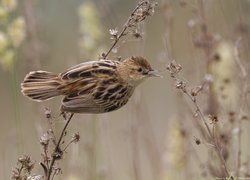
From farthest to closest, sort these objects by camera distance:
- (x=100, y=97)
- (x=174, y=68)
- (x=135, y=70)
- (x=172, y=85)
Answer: (x=172, y=85) → (x=135, y=70) → (x=100, y=97) → (x=174, y=68)

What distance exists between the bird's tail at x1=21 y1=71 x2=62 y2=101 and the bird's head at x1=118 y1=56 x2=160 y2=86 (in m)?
0.35

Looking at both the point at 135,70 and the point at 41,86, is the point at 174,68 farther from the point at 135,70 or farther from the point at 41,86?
the point at 41,86

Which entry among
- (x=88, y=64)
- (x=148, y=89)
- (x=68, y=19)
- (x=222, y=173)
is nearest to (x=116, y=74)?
(x=88, y=64)

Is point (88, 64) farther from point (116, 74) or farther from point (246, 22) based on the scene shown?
point (246, 22)

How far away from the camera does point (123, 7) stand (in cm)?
1286

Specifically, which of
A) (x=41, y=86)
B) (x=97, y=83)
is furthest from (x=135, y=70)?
(x=41, y=86)

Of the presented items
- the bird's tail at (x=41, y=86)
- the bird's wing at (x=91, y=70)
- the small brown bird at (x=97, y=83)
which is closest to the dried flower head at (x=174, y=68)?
the small brown bird at (x=97, y=83)

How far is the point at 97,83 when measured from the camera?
4172 millimetres

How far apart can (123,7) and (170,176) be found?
715 cm

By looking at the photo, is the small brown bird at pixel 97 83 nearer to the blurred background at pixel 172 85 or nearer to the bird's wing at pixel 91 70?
the bird's wing at pixel 91 70

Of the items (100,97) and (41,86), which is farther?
(41,86)

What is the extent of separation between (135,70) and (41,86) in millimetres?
501

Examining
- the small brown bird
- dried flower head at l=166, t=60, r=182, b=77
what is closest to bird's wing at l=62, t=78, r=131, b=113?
the small brown bird

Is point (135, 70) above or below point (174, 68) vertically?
above
